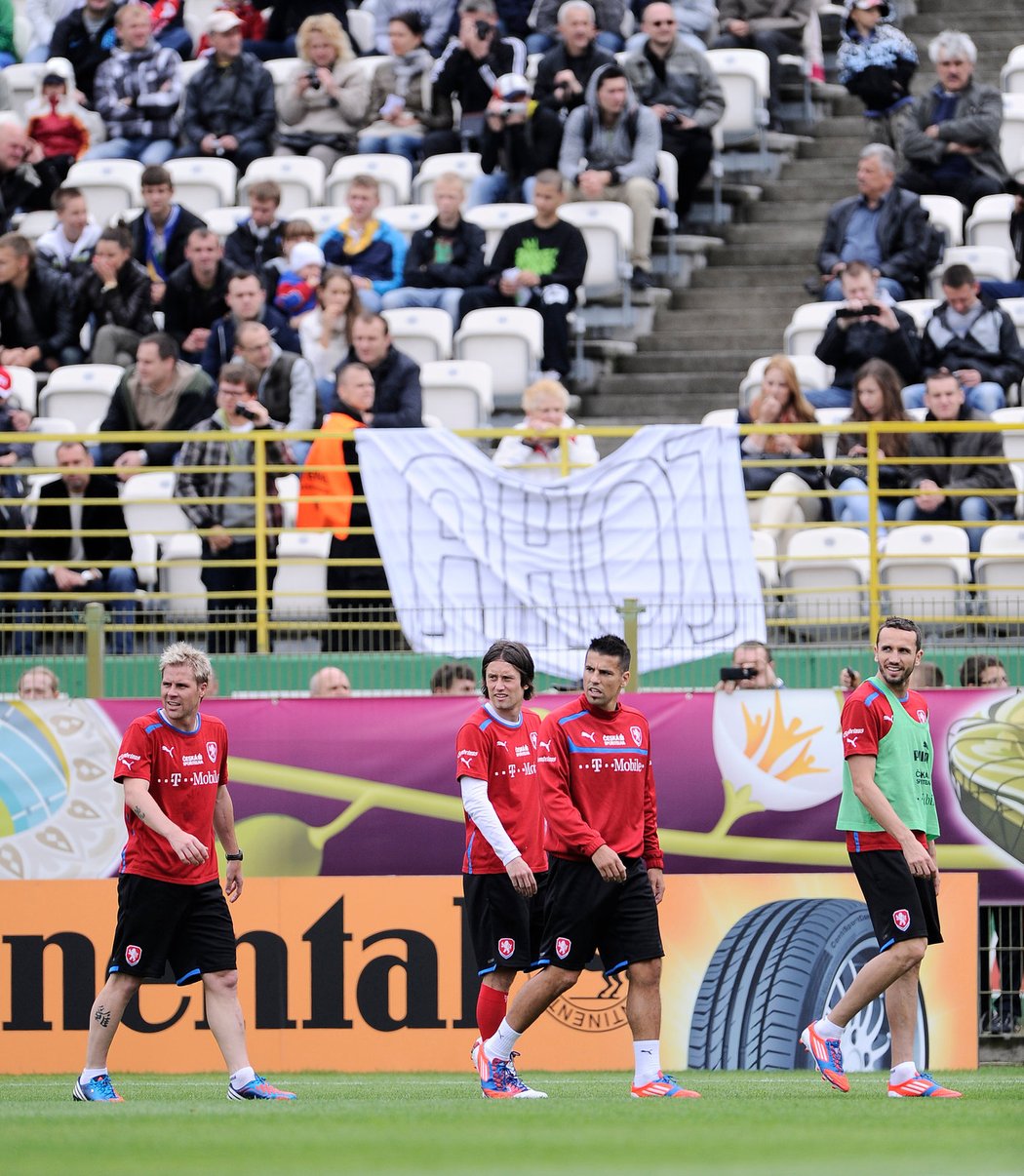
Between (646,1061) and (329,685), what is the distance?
190 inches

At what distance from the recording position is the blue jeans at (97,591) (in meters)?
14.3

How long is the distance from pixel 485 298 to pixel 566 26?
9.07 feet

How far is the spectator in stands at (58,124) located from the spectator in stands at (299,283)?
4.27m

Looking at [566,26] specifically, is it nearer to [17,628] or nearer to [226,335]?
[226,335]

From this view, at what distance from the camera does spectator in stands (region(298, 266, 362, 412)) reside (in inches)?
650

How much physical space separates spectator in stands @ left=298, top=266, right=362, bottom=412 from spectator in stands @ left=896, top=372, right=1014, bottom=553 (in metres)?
4.23

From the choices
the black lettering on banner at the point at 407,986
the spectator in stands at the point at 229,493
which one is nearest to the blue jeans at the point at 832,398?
the spectator in stands at the point at 229,493

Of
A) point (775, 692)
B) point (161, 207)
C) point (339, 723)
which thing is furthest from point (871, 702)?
point (161, 207)

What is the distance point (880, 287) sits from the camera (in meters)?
16.8

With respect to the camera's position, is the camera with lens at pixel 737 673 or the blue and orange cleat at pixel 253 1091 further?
the camera with lens at pixel 737 673

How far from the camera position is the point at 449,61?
20172 millimetres

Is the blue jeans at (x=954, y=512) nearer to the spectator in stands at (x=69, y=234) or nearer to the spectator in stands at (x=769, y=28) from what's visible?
Result: the spectator in stands at (x=769, y=28)

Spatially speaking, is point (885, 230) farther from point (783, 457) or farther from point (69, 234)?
point (69, 234)

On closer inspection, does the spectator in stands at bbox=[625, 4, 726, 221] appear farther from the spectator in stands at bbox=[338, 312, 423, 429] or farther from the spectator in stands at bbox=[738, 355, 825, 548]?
the spectator in stands at bbox=[738, 355, 825, 548]
